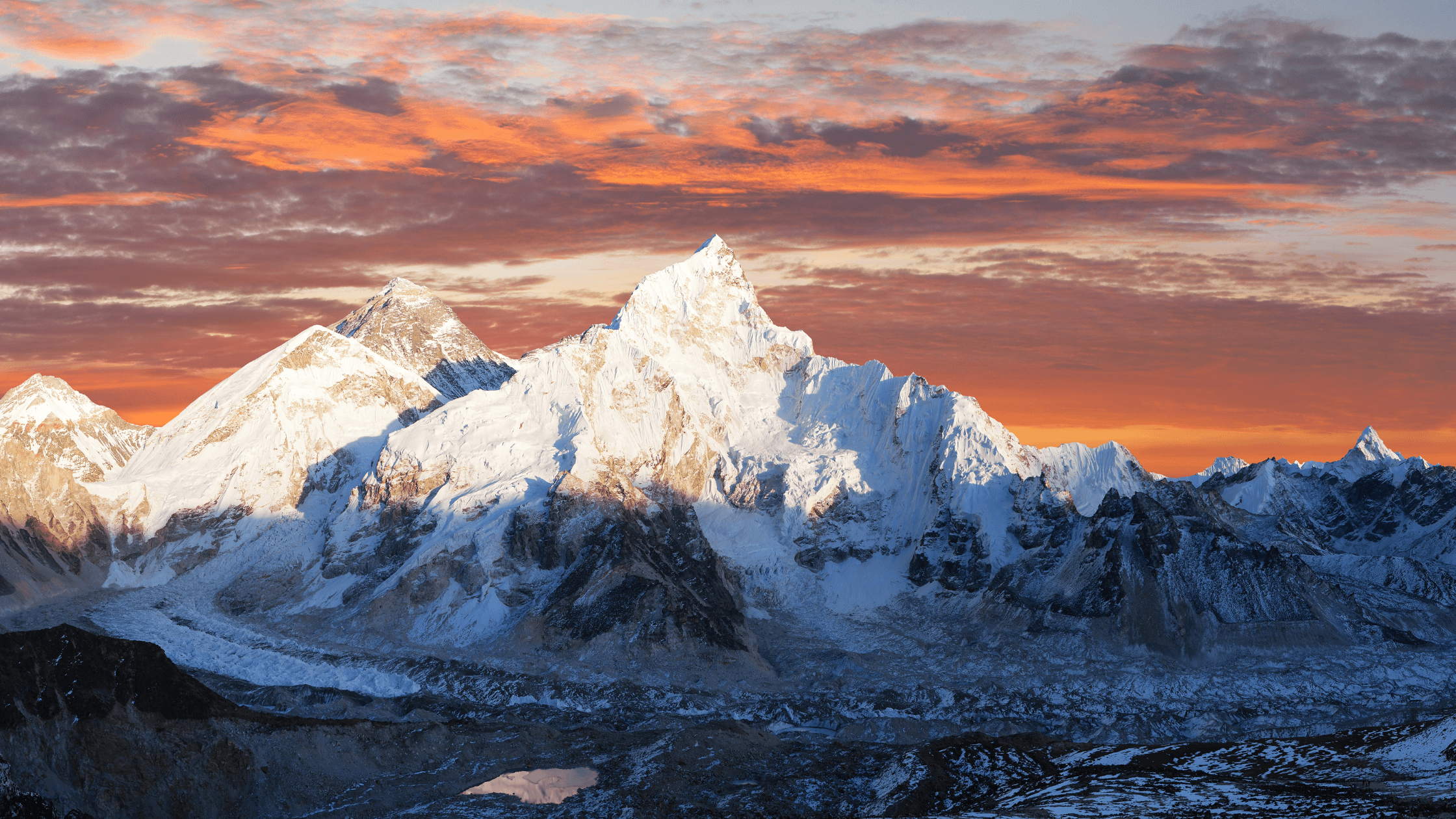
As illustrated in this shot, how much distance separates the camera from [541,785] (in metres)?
147

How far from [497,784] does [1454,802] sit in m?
95.6

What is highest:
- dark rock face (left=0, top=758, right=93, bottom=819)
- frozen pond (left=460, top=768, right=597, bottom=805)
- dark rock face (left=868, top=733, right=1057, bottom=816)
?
dark rock face (left=0, top=758, right=93, bottom=819)

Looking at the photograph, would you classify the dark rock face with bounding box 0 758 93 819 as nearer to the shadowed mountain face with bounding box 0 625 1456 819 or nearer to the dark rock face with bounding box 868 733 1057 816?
the shadowed mountain face with bounding box 0 625 1456 819

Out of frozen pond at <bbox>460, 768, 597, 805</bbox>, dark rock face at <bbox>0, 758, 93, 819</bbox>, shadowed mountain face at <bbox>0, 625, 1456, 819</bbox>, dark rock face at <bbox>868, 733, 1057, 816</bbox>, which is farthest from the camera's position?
frozen pond at <bbox>460, 768, 597, 805</bbox>

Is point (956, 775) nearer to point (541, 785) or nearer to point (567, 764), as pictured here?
point (541, 785)

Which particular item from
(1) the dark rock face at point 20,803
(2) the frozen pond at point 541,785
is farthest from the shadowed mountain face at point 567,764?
(2) the frozen pond at point 541,785

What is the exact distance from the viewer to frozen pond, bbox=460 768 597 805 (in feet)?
464

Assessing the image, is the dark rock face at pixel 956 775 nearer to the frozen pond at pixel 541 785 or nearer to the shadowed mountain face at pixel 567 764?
the shadowed mountain face at pixel 567 764

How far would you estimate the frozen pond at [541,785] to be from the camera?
14151cm

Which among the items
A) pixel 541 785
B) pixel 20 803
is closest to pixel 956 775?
pixel 541 785

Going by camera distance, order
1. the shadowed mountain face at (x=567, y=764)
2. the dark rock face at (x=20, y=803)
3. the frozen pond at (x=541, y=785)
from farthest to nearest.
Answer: the frozen pond at (x=541, y=785), the dark rock face at (x=20, y=803), the shadowed mountain face at (x=567, y=764)

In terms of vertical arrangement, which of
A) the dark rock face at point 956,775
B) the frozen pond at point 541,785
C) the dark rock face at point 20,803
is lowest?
the frozen pond at point 541,785

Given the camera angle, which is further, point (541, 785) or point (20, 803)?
point (541, 785)

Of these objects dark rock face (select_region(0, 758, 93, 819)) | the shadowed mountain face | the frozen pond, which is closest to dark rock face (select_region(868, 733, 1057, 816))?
the shadowed mountain face
